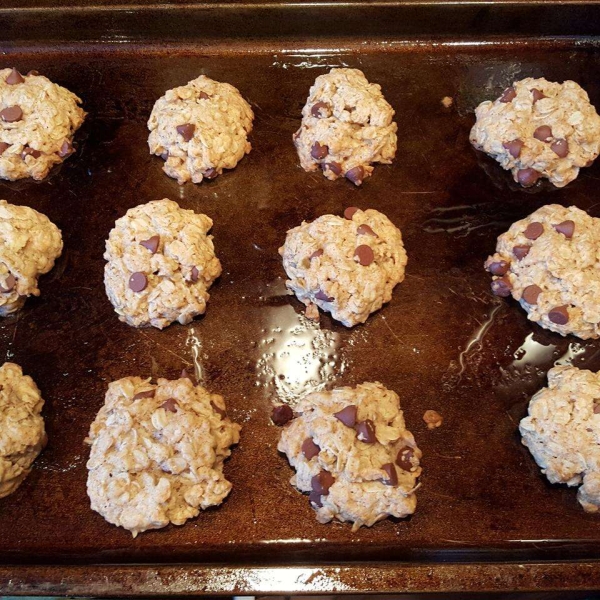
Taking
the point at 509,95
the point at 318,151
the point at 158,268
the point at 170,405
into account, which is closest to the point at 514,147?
the point at 509,95

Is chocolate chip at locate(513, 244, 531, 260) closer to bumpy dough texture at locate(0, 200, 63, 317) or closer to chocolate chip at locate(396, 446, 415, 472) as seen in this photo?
chocolate chip at locate(396, 446, 415, 472)

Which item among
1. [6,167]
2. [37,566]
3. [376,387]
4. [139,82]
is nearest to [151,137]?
[139,82]

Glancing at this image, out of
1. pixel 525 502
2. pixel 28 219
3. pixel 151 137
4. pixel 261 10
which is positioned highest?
pixel 261 10

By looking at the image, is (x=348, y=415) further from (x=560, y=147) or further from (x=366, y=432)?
(x=560, y=147)

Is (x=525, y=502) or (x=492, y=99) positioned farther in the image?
(x=492, y=99)

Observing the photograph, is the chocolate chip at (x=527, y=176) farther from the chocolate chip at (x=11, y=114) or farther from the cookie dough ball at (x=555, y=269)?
the chocolate chip at (x=11, y=114)

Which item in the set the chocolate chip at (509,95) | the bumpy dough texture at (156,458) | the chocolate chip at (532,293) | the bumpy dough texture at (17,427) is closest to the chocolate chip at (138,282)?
the bumpy dough texture at (156,458)

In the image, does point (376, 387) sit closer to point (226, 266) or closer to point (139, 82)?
point (226, 266)

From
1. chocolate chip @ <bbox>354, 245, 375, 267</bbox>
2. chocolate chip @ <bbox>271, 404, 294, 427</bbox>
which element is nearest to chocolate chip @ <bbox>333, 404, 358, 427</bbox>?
chocolate chip @ <bbox>271, 404, 294, 427</bbox>
